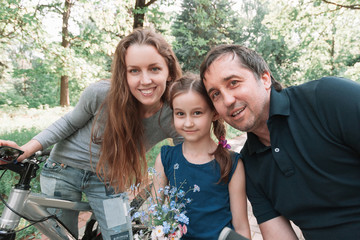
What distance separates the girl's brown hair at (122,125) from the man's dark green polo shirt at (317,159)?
0.95 m

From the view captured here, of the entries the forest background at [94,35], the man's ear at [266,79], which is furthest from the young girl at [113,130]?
the forest background at [94,35]

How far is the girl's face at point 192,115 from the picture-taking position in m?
1.66

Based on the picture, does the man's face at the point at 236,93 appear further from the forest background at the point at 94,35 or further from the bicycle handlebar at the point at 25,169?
the forest background at the point at 94,35

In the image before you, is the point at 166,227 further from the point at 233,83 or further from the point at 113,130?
the point at 113,130

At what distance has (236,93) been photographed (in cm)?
153

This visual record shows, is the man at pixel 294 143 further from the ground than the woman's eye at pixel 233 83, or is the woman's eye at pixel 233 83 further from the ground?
the woman's eye at pixel 233 83

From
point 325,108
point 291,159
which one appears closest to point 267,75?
point 325,108

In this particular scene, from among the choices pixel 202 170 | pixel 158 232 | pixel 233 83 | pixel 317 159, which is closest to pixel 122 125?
pixel 202 170

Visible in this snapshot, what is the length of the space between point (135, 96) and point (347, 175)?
1.44m

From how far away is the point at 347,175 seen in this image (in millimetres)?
1433

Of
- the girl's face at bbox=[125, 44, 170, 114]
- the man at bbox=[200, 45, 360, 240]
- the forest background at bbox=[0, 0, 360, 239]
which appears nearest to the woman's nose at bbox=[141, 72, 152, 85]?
the girl's face at bbox=[125, 44, 170, 114]

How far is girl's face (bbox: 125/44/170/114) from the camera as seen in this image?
179 cm

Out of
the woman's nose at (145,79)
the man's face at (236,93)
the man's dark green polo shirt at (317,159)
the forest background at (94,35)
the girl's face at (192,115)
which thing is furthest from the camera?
the forest background at (94,35)

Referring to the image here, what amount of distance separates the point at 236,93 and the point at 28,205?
4.99 feet
